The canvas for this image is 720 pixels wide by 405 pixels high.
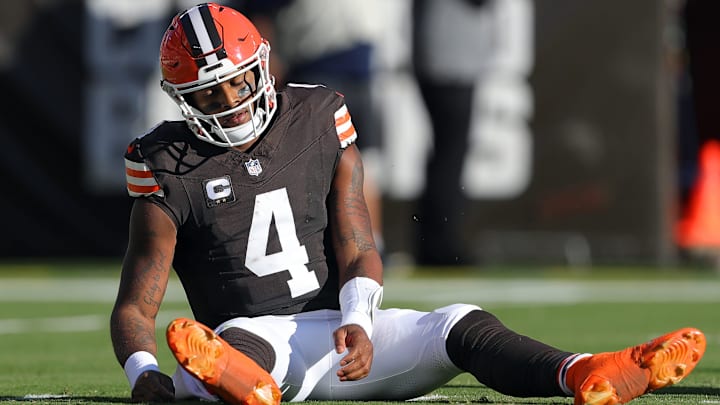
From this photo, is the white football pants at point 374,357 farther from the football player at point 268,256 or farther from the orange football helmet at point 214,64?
the orange football helmet at point 214,64

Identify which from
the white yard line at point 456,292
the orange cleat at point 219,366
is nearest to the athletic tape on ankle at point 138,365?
the orange cleat at point 219,366

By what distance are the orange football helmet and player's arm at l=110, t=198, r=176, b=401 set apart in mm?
267

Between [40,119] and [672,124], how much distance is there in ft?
15.6

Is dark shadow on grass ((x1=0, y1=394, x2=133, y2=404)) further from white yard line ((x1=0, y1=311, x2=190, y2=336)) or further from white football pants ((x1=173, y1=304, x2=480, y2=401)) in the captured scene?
white yard line ((x1=0, y1=311, x2=190, y2=336))

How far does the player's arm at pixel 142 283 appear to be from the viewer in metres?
3.69

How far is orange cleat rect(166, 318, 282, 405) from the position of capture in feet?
10.7

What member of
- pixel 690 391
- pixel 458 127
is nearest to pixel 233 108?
pixel 690 391

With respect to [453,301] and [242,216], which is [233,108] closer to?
[242,216]

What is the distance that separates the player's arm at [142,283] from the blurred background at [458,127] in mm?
6452

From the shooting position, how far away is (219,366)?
131 inches

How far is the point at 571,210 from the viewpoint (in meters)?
10.8

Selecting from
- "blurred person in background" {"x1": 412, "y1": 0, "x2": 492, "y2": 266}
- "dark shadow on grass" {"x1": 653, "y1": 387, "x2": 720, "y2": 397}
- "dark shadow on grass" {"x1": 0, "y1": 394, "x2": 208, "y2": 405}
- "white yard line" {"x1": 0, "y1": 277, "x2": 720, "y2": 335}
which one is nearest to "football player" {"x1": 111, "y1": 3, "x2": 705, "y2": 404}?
"dark shadow on grass" {"x1": 0, "y1": 394, "x2": 208, "y2": 405}

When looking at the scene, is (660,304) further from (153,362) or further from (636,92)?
(153,362)

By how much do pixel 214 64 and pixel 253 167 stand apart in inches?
12.4
